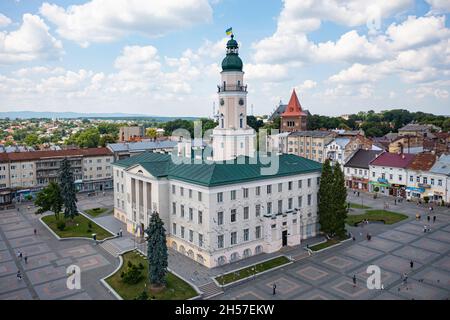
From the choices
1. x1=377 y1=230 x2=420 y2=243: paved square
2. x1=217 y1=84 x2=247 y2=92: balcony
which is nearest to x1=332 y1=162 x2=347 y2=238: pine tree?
x1=377 y1=230 x2=420 y2=243: paved square

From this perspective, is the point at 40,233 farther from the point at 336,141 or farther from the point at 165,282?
the point at 336,141

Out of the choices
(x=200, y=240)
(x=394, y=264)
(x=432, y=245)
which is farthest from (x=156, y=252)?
(x=432, y=245)

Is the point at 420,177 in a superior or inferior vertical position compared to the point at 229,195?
inferior

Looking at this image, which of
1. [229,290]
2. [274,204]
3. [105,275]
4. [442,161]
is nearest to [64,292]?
[105,275]

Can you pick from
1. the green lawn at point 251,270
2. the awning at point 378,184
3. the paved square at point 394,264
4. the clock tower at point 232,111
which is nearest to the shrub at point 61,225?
the clock tower at point 232,111

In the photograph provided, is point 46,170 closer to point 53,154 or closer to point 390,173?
point 53,154

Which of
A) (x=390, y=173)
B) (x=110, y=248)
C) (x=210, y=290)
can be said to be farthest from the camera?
(x=390, y=173)

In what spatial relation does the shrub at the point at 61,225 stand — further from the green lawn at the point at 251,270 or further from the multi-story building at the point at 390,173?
the multi-story building at the point at 390,173
